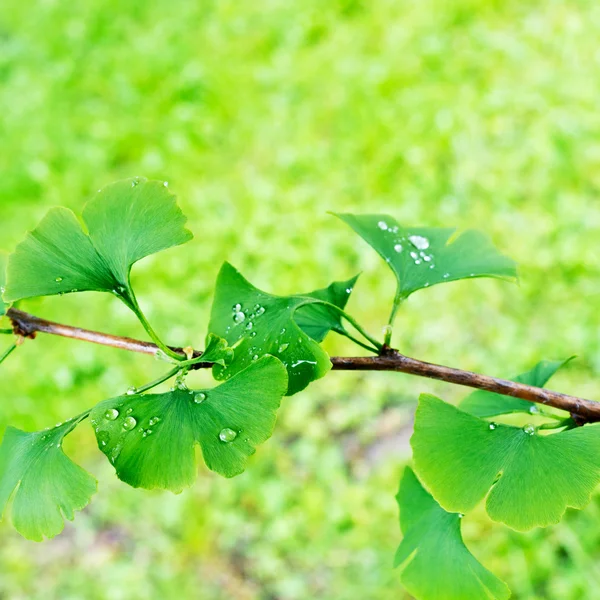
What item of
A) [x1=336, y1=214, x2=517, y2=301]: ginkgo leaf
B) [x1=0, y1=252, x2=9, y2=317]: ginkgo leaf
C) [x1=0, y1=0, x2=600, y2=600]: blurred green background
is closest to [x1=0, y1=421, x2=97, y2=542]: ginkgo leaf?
[x1=0, y1=252, x2=9, y2=317]: ginkgo leaf

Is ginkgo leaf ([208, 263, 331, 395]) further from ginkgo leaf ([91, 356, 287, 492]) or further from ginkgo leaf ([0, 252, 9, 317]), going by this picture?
ginkgo leaf ([0, 252, 9, 317])

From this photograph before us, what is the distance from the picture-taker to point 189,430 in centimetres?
46

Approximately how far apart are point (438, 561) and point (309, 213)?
74.5 inches

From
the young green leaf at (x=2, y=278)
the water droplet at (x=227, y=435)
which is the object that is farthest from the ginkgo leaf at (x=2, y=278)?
the water droplet at (x=227, y=435)

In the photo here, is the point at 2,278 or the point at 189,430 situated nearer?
the point at 189,430

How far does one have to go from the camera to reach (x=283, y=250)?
231 centimetres

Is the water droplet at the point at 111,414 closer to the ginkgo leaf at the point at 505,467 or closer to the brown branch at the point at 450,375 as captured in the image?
the brown branch at the point at 450,375

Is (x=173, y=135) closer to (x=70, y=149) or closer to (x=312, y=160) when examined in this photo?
(x=70, y=149)

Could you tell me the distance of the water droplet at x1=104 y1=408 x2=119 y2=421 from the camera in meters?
0.45

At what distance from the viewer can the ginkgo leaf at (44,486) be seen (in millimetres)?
463

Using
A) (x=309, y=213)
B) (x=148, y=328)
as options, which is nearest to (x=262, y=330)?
(x=148, y=328)

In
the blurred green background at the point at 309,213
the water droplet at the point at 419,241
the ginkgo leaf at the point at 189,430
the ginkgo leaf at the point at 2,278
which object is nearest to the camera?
the ginkgo leaf at the point at 189,430

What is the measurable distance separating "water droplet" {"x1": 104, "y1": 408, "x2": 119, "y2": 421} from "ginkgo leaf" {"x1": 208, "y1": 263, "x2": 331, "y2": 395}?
78 mm

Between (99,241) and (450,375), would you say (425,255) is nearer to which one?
(450,375)
